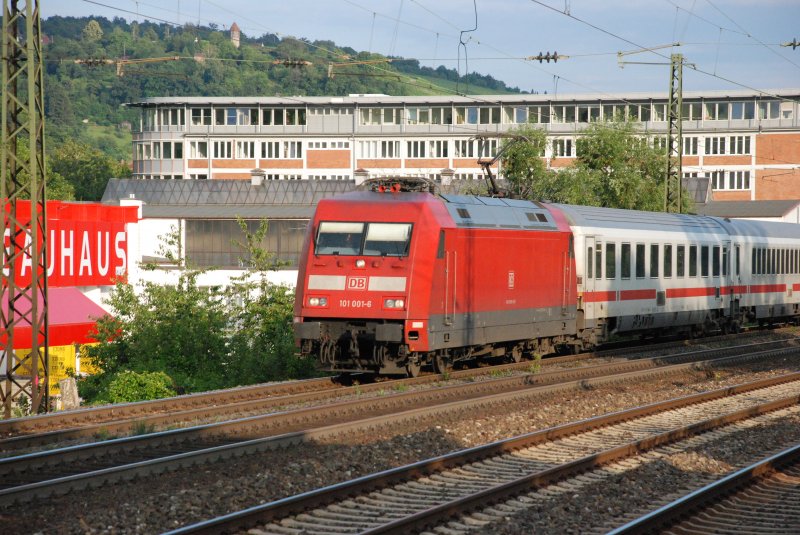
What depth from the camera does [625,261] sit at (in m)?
27.2

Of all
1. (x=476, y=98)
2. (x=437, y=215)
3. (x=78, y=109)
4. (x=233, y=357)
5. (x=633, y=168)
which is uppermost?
(x=78, y=109)

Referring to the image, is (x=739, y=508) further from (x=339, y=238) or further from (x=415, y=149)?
(x=415, y=149)

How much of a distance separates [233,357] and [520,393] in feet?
33.0

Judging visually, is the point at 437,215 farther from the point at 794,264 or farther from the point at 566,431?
the point at 794,264

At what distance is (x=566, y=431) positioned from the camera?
1475cm

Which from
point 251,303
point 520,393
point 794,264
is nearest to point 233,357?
point 251,303

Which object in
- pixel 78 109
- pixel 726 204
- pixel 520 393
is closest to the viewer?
pixel 520 393

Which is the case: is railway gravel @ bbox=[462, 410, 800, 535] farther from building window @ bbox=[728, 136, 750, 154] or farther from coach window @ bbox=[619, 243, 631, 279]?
building window @ bbox=[728, 136, 750, 154]

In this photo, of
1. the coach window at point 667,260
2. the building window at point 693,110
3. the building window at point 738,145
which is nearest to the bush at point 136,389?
the coach window at point 667,260

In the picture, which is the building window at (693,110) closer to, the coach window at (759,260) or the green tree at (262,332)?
the coach window at (759,260)

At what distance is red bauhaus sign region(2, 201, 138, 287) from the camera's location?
2995 cm

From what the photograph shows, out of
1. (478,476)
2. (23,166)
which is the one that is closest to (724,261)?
(23,166)

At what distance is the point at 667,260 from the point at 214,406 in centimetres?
1618

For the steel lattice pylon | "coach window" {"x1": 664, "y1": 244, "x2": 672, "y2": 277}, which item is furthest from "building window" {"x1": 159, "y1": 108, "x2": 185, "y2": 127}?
the steel lattice pylon
